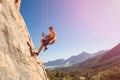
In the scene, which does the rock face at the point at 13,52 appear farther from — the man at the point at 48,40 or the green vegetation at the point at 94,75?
the green vegetation at the point at 94,75

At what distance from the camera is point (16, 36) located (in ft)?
39.3

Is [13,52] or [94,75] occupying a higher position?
[94,75]

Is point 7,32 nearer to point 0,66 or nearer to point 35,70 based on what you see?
point 0,66

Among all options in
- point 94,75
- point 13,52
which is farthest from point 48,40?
point 94,75

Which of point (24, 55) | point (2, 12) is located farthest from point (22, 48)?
point (2, 12)

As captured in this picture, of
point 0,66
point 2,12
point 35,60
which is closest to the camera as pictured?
Result: point 0,66

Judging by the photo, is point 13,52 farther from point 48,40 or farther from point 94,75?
point 94,75

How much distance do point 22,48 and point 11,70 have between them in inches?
85.2

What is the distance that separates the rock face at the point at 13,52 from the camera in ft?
33.6

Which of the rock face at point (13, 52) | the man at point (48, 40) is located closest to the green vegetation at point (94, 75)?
the man at point (48, 40)

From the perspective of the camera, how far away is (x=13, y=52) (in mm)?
11250

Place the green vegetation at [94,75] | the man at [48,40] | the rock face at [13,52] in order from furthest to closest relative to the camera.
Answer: the green vegetation at [94,75]
the man at [48,40]
the rock face at [13,52]

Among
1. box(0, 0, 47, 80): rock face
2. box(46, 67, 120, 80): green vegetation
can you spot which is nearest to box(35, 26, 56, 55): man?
box(0, 0, 47, 80): rock face

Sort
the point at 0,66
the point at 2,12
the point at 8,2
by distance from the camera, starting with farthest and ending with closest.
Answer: the point at 8,2
the point at 2,12
the point at 0,66
